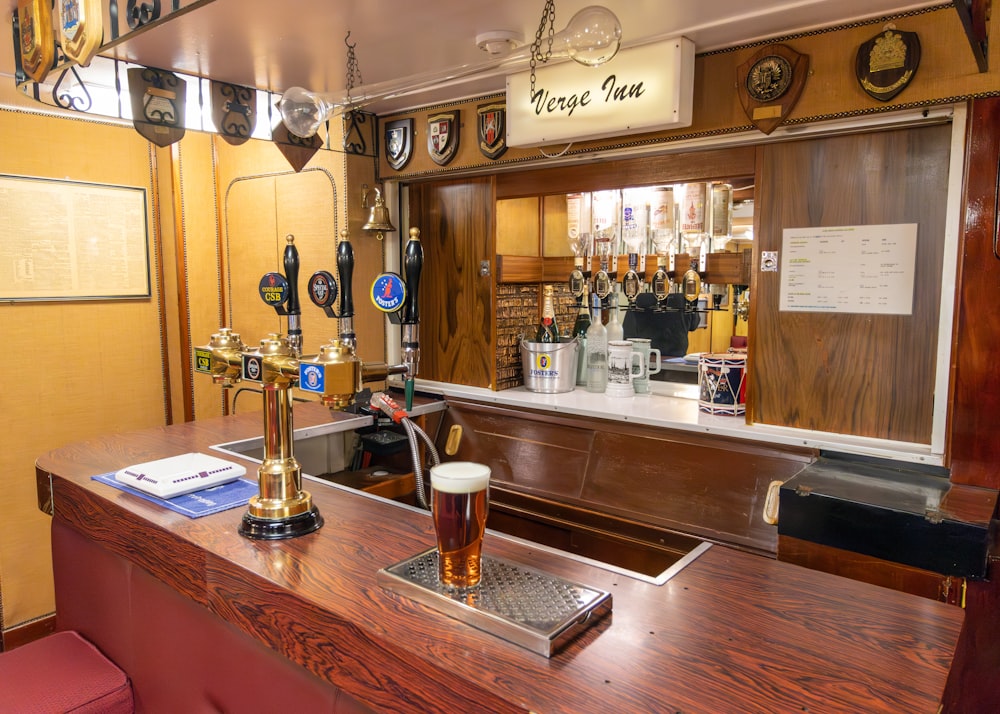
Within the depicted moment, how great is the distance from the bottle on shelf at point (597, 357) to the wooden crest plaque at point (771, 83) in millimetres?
1199

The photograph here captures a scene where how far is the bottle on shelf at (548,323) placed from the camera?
3.28 metres

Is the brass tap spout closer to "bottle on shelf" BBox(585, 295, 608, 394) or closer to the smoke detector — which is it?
the smoke detector

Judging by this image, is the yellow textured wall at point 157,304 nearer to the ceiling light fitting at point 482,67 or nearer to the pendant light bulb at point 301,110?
the ceiling light fitting at point 482,67

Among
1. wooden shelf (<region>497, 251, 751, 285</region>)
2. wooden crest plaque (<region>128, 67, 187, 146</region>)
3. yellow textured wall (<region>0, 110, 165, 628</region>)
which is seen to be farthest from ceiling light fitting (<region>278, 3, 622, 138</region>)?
yellow textured wall (<region>0, 110, 165, 628</region>)

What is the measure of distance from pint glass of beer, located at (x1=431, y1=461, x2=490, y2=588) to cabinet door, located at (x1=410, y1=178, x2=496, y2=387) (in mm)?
2009

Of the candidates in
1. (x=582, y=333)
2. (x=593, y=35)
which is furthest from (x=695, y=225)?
(x=593, y=35)

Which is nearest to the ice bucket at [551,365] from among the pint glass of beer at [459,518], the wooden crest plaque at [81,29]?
the pint glass of beer at [459,518]

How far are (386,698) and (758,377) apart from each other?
69.2 inches

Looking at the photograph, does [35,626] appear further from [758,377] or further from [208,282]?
[758,377]

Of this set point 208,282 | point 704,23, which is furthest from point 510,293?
point 208,282

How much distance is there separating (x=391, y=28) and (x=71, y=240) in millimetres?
2294

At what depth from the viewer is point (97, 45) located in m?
1.62

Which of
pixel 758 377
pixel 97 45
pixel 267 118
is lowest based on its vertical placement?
pixel 758 377

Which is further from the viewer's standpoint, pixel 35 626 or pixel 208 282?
pixel 208 282
